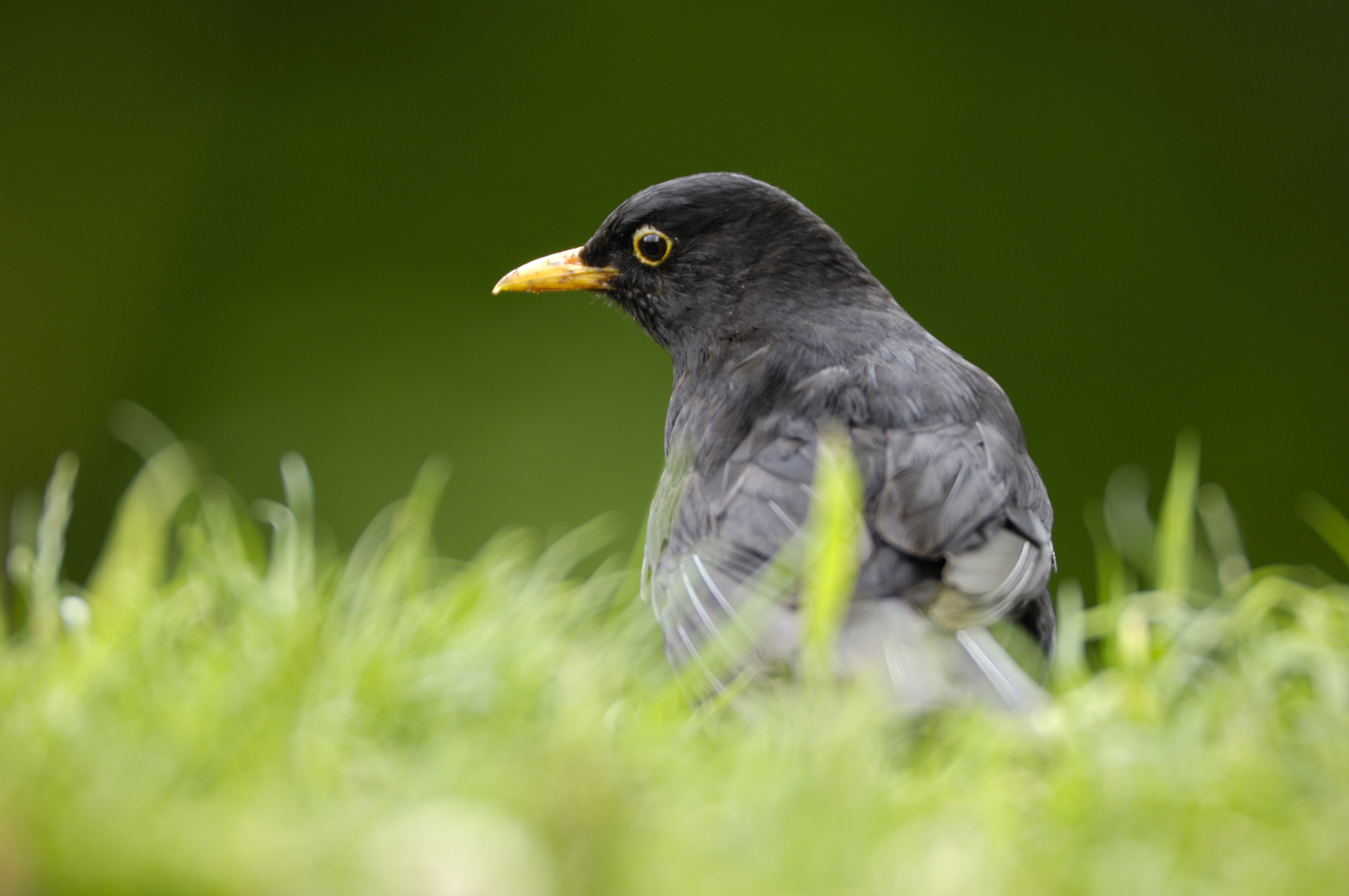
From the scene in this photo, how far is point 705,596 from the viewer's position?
2.20 m

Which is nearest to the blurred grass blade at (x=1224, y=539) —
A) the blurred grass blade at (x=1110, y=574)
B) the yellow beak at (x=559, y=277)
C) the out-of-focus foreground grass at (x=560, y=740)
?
the out-of-focus foreground grass at (x=560, y=740)

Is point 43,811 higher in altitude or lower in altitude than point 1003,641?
higher

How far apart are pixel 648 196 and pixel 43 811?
2272mm

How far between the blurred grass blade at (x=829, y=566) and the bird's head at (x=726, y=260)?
→ 93 centimetres

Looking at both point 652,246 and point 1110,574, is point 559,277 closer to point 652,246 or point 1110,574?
point 652,246

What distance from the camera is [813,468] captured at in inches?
90.3

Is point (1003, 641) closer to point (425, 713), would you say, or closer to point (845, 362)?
point (845, 362)

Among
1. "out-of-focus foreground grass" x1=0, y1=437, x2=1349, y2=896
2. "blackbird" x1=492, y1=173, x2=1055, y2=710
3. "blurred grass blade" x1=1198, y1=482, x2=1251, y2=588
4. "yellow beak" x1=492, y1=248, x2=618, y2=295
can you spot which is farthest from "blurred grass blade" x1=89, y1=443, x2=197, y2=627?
"blurred grass blade" x1=1198, y1=482, x2=1251, y2=588

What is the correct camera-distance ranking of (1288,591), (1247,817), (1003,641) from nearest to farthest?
(1247,817), (1288,591), (1003,641)

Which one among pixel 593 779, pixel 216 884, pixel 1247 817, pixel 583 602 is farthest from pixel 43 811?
pixel 1247 817

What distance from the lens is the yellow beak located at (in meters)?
3.37

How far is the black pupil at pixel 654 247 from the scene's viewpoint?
3.20 metres

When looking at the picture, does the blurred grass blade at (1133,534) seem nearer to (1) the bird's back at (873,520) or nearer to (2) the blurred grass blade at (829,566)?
(1) the bird's back at (873,520)

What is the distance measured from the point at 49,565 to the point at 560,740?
116 cm
